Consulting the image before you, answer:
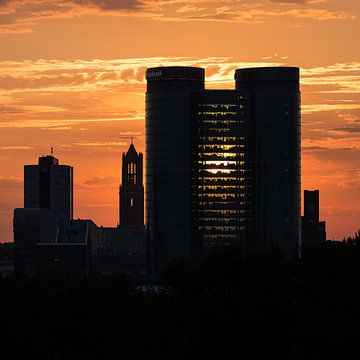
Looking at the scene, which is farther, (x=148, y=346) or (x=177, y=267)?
(x=177, y=267)

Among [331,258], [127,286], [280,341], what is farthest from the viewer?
[331,258]

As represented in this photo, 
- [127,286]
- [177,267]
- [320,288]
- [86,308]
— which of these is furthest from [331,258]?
[86,308]

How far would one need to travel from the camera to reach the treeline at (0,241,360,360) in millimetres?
137500

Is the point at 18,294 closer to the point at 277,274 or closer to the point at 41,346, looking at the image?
the point at 41,346

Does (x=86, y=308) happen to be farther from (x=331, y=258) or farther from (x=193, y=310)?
(x=331, y=258)

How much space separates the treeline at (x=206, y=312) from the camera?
138 metres

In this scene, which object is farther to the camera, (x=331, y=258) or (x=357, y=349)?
(x=331, y=258)

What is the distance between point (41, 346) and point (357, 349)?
1369 inches

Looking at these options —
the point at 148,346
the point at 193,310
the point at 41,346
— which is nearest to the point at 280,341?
the point at 193,310

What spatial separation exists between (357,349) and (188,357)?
1570 cm

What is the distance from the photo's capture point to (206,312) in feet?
536

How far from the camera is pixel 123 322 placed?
141375 millimetres

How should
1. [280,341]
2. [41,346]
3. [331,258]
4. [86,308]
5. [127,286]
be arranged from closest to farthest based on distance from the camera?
[41,346] → [86,308] → [127,286] → [280,341] → [331,258]

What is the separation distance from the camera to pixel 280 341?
16325 centimetres
